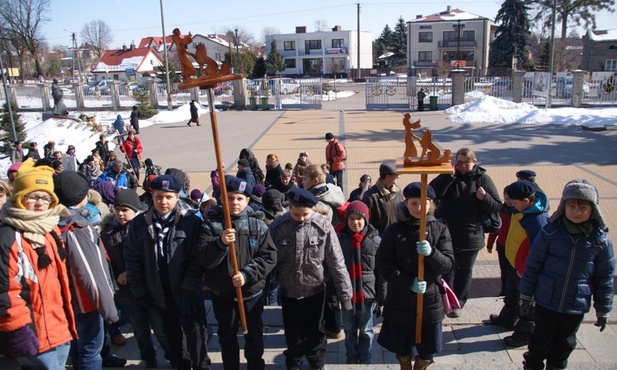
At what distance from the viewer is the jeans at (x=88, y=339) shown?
3.40m

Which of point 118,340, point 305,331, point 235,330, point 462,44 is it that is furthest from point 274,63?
point 235,330

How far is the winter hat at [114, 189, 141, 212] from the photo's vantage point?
162 inches

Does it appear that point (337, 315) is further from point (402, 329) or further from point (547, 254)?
point (547, 254)

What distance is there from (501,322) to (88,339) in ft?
12.2

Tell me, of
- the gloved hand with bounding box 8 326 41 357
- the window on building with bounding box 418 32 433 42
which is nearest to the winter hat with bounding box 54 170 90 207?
the gloved hand with bounding box 8 326 41 357

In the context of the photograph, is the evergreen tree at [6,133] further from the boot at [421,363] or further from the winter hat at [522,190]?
the winter hat at [522,190]

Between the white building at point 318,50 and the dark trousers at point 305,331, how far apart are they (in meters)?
68.6

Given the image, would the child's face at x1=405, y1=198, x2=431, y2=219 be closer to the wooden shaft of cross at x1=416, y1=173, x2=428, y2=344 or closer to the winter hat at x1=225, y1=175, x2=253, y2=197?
the wooden shaft of cross at x1=416, y1=173, x2=428, y2=344

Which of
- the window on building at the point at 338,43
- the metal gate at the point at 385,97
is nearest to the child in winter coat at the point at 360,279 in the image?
the metal gate at the point at 385,97

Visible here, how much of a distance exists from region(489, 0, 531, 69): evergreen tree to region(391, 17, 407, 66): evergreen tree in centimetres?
2001

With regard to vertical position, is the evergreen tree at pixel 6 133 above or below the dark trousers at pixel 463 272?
above

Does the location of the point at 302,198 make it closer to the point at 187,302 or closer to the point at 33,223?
the point at 187,302

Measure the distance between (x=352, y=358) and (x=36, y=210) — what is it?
9.04 feet

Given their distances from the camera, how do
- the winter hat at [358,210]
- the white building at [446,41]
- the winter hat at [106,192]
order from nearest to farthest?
the winter hat at [358,210]
the winter hat at [106,192]
the white building at [446,41]
